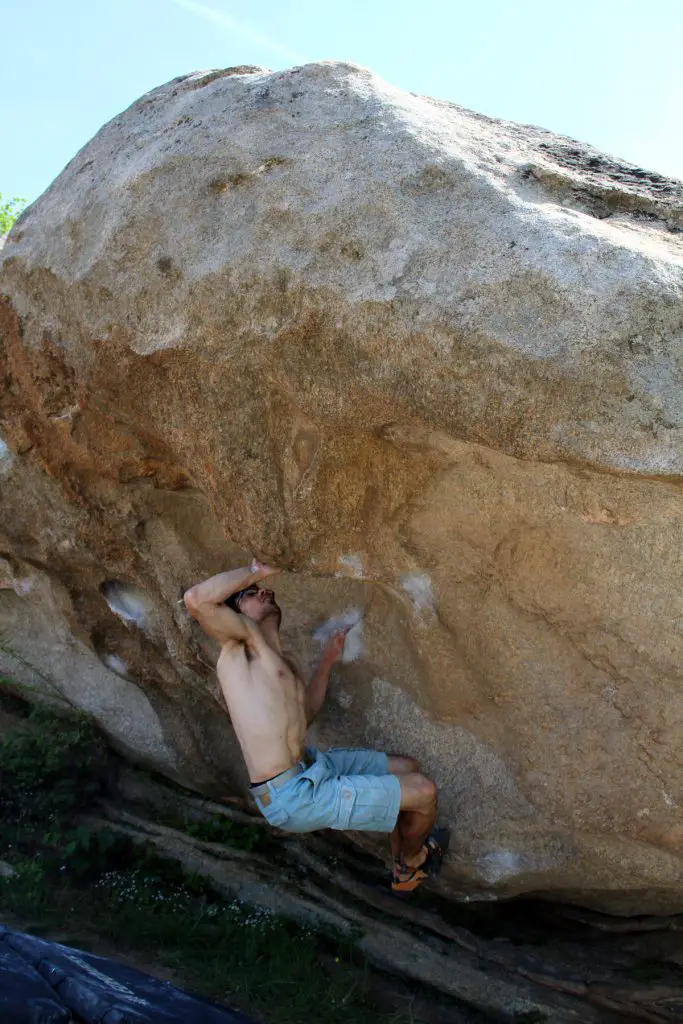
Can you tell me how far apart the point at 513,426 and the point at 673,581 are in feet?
2.36

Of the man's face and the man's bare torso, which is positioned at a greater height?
the man's face

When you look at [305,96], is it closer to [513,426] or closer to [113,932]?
[513,426]

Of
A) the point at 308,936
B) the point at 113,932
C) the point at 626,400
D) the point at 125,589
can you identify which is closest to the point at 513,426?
the point at 626,400

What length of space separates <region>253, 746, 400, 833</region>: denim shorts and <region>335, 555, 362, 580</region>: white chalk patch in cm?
62

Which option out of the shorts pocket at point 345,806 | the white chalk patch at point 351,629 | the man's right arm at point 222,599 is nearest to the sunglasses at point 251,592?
the man's right arm at point 222,599

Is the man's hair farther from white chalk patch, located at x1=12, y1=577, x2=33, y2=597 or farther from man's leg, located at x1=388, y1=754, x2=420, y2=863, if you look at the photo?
white chalk patch, located at x1=12, y1=577, x2=33, y2=597

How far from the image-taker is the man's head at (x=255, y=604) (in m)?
3.24

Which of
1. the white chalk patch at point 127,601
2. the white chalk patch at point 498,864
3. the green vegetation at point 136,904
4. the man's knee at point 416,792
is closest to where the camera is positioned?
the man's knee at point 416,792

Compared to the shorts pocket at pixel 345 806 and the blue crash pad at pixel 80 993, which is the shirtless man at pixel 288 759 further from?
the blue crash pad at pixel 80 993

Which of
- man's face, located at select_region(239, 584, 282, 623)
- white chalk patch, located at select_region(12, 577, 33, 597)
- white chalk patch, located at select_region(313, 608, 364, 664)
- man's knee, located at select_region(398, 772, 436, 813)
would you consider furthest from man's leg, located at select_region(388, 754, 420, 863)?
white chalk patch, located at select_region(12, 577, 33, 597)

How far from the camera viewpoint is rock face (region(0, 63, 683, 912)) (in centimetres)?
222

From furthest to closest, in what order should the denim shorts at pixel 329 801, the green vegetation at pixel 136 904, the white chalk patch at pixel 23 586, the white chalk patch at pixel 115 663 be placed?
the white chalk patch at pixel 23 586
the white chalk patch at pixel 115 663
the green vegetation at pixel 136 904
the denim shorts at pixel 329 801

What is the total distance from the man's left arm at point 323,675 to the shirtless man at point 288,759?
0.16 metres

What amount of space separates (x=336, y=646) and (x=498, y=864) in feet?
3.04
